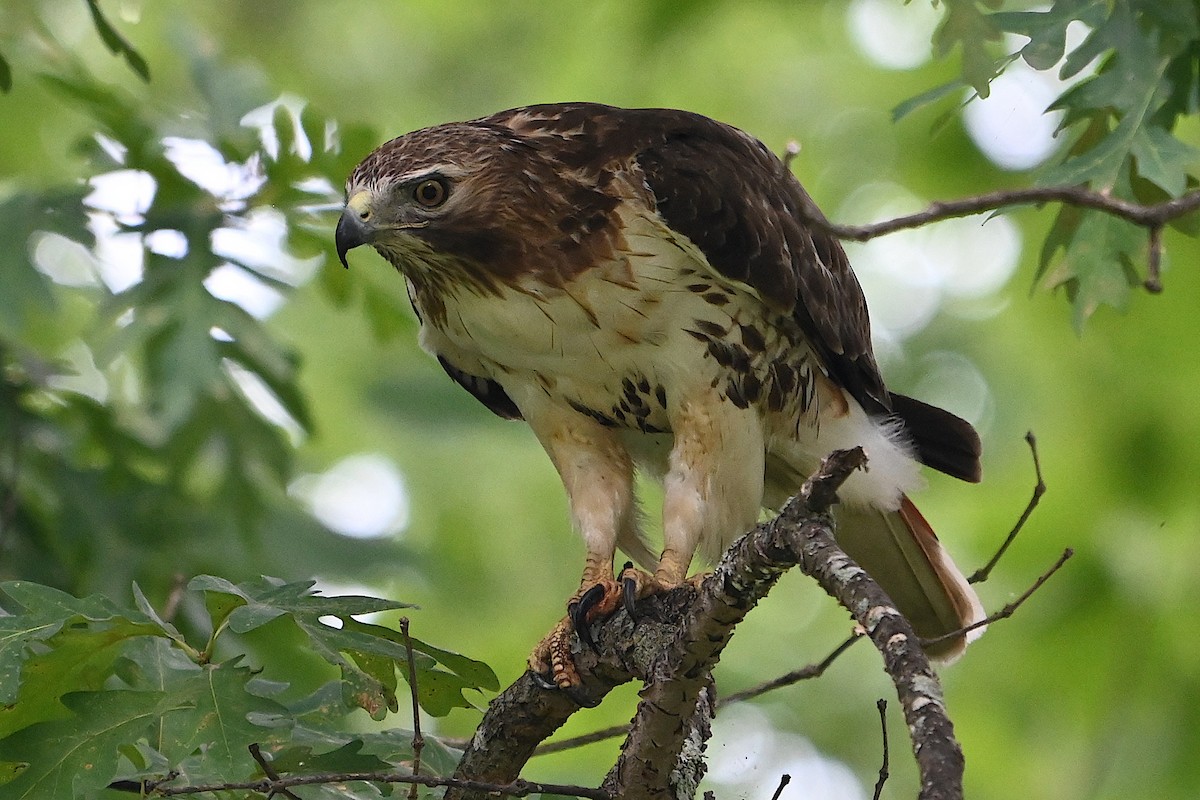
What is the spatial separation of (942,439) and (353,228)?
1930mm

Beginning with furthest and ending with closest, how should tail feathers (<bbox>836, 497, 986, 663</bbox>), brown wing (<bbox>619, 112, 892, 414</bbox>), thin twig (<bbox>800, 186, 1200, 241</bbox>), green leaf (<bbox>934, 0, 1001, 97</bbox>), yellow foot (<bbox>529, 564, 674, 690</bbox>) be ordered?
tail feathers (<bbox>836, 497, 986, 663</bbox>)
brown wing (<bbox>619, 112, 892, 414</bbox>)
yellow foot (<bbox>529, 564, 674, 690</bbox>)
green leaf (<bbox>934, 0, 1001, 97</bbox>)
thin twig (<bbox>800, 186, 1200, 241</bbox>)

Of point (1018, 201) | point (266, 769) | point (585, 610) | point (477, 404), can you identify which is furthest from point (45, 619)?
point (477, 404)

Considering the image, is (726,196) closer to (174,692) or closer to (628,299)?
(628,299)

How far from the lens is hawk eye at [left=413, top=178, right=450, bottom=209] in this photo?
11.9ft

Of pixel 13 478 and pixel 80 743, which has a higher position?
pixel 13 478

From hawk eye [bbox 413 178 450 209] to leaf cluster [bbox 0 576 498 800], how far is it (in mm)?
1326

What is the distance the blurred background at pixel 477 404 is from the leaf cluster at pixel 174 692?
1.07 meters

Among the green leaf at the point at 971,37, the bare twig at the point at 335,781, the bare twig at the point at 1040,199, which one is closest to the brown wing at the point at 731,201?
the green leaf at the point at 971,37

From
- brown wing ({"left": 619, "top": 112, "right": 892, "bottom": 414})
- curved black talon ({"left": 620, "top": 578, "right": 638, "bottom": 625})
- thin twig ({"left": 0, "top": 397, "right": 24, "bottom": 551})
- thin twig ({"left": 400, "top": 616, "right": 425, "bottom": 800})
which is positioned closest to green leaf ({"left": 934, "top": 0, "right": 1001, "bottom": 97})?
brown wing ({"left": 619, "top": 112, "right": 892, "bottom": 414})

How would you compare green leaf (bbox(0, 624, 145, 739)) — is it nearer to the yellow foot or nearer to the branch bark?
the branch bark

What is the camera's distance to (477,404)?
7.60 meters

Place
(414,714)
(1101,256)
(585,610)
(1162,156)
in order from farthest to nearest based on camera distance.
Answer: (585,610) < (1101,256) < (1162,156) < (414,714)

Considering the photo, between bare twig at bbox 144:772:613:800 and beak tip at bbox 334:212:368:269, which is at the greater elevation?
beak tip at bbox 334:212:368:269

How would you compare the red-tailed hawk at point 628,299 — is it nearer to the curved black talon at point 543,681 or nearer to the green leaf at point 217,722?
the curved black talon at point 543,681
